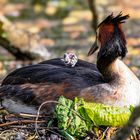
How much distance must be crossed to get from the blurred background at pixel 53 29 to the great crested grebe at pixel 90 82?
144 inches

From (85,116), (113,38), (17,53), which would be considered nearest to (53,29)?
(17,53)

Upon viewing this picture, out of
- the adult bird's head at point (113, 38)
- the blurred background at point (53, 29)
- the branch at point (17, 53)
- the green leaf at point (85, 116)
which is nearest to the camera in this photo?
the green leaf at point (85, 116)

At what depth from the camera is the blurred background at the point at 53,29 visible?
12.6 m

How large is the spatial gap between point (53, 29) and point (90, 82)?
366 inches

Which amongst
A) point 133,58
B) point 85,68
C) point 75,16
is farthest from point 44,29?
point 85,68

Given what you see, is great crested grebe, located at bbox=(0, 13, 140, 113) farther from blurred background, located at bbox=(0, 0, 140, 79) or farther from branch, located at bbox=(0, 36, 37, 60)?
branch, located at bbox=(0, 36, 37, 60)

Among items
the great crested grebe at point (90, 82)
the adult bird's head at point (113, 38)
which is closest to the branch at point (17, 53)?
the great crested grebe at point (90, 82)

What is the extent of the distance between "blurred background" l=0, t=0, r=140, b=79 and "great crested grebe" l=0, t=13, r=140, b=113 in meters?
3.65

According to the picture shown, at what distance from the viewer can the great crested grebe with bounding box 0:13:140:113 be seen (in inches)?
281

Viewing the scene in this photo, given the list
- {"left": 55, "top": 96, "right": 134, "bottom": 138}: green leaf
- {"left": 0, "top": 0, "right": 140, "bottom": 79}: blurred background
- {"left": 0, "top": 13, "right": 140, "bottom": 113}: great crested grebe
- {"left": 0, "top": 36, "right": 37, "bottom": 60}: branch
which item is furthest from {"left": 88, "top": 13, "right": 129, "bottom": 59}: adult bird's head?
{"left": 0, "top": 36, "right": 37, "bottom": 60}: branch

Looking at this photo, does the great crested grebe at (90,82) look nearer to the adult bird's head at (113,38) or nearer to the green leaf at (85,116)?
the adult bird's head at (113,38)

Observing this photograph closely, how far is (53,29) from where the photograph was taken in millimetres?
16516

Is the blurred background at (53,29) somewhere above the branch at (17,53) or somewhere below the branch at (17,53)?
above

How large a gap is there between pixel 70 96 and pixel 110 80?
574 millimetres
